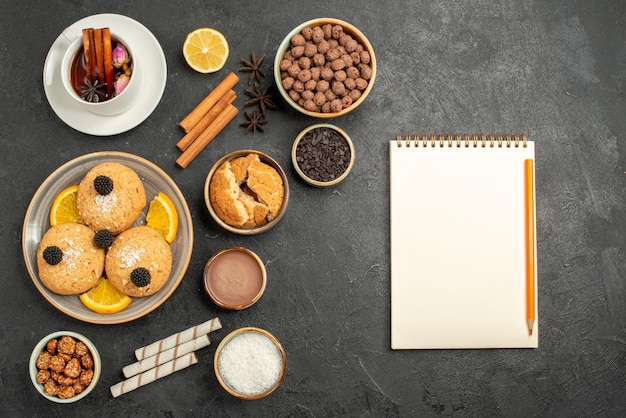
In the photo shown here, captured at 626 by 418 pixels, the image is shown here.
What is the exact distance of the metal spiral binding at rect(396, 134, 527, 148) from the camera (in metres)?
2.61

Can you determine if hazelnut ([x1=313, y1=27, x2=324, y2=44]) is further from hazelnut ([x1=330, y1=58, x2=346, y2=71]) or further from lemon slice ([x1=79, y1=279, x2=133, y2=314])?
lemon slice ([x1=79, y1=279, x2=133, y2=314])

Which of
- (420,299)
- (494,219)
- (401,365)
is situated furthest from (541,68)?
(401,365)

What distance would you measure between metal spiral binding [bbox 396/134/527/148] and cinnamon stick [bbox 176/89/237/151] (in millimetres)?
711

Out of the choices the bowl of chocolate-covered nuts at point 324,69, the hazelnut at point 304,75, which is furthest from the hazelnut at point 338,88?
the hazelnut at point 304,75

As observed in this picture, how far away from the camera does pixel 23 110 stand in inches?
101

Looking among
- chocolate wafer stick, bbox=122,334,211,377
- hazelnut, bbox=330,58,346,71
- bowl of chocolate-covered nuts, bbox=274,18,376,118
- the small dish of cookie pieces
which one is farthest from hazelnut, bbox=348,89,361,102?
chocolate wafer stick, bbox=122,334,211,377

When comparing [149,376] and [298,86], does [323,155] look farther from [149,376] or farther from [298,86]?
[149,376]

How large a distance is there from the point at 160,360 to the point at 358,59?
1.42m

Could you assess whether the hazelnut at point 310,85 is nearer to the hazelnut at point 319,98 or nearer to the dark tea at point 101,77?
the hazelnut at point 319,98

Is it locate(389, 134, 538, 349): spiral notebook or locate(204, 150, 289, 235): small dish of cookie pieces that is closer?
locate(204, 150, 289, 235): small dish of cookie pieces

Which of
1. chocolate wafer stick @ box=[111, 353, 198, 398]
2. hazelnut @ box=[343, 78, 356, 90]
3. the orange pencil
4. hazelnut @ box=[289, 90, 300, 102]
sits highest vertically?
hazelnut @ box=[343, 78, 356, 90]

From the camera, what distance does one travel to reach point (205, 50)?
99.7 inches

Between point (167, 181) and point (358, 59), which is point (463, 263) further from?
point (167, 181)

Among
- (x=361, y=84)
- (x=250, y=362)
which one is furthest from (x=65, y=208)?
(x=361, y=84)
